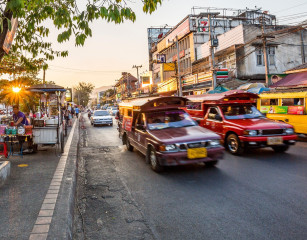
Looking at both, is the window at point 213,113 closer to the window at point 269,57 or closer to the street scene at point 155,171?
the street scene at point 155,171

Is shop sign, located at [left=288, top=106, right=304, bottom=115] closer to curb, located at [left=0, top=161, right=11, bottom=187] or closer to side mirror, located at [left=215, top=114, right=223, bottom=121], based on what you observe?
side mirror, located at [left=215, top=114, right=223, bottom=121]

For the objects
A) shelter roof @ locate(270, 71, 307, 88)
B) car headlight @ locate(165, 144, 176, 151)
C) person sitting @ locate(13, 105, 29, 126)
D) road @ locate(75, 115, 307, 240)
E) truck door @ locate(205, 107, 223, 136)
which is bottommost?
road @ locate(75, 115, 307, 240)

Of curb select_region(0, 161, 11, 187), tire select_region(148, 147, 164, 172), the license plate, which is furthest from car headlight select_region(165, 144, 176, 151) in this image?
curb select_region(0, 161, 11, 187)

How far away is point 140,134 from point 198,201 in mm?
3751

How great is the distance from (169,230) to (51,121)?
7.33m

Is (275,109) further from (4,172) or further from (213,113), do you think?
(4,172)

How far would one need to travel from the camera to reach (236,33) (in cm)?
2488

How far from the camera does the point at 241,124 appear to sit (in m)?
8.33

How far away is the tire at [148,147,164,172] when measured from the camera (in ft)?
21.3

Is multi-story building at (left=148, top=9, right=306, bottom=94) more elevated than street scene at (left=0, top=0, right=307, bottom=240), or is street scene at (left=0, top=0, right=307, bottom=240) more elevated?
multi-story building at (left=148, top=9, right=306, bottom=94)

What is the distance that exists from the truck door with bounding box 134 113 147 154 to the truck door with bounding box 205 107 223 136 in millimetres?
3009

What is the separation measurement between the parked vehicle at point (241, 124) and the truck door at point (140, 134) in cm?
222

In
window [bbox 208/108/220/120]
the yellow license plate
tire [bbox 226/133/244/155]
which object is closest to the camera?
the yellow license plate

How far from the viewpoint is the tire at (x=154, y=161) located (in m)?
6.50
